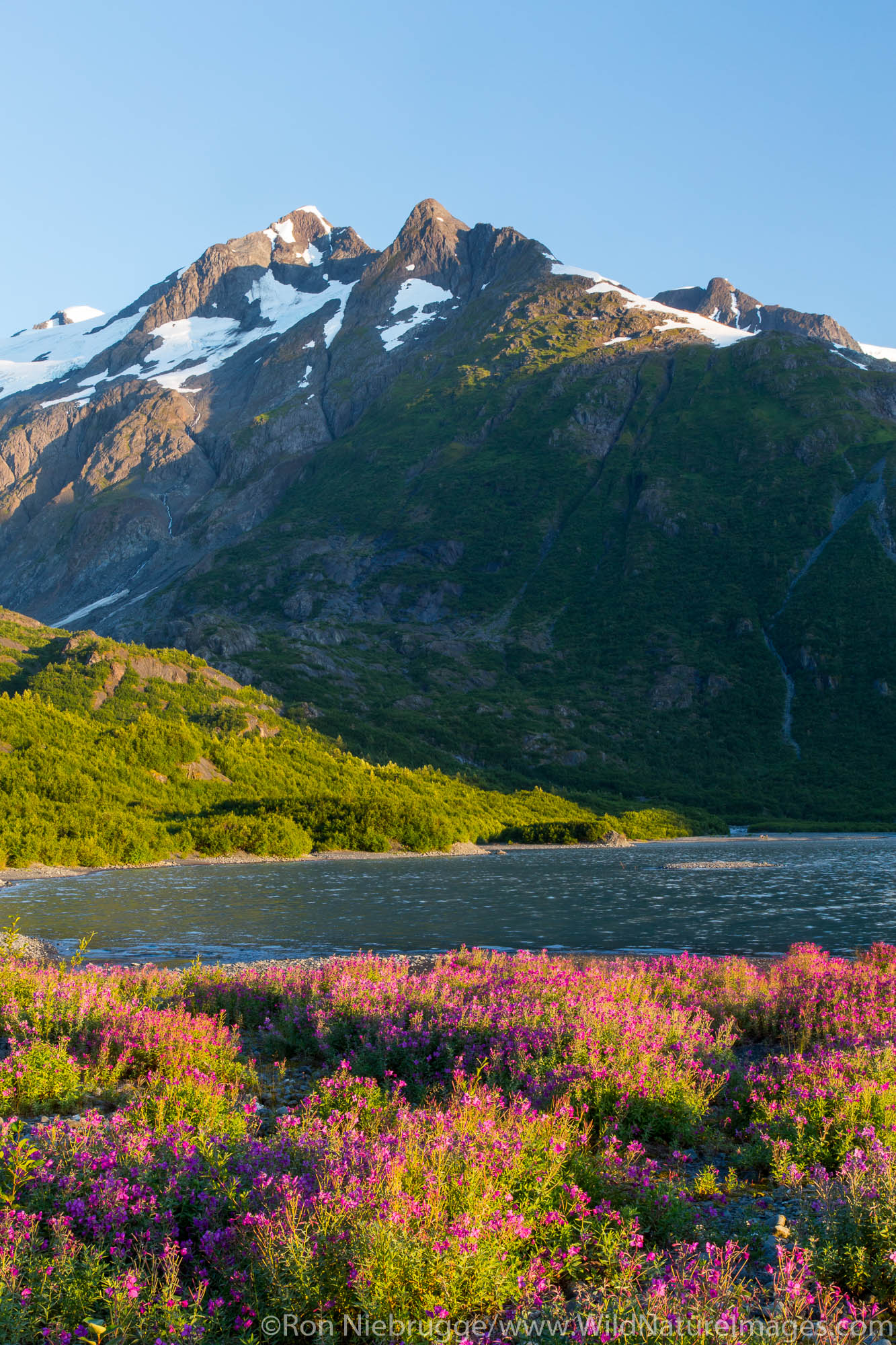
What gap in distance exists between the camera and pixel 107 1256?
548 centimetres

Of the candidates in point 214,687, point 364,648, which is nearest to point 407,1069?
point 214,687

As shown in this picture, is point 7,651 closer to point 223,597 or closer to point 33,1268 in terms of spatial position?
point 33,1268

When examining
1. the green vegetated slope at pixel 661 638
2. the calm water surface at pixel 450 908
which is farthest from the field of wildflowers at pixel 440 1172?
the green vegetated slope at pixel 661 638

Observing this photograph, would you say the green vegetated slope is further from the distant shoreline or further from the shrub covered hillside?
the shrub covered hillside

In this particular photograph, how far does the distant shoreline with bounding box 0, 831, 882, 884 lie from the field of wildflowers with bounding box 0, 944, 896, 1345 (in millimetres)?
34324

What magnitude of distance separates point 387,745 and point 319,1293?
101m

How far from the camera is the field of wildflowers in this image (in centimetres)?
477

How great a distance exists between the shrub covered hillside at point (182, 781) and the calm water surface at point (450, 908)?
535 cm

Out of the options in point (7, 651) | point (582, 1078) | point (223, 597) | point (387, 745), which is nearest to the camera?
point (582, 1078)

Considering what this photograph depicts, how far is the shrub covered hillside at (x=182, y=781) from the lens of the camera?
1981 inches

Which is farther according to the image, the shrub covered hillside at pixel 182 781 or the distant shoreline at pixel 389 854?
the shrub covered hillside at pixel 182 781

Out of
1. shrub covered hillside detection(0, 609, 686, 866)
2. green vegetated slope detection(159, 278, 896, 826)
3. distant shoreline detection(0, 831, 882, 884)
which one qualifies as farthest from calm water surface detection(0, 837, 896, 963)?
green vegetated slope detection(159, 278, 896, 826)

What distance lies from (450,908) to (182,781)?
3441 cm

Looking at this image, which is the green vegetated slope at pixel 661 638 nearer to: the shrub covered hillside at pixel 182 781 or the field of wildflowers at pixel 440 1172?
the shrub covered hillside at pixel 182 781
